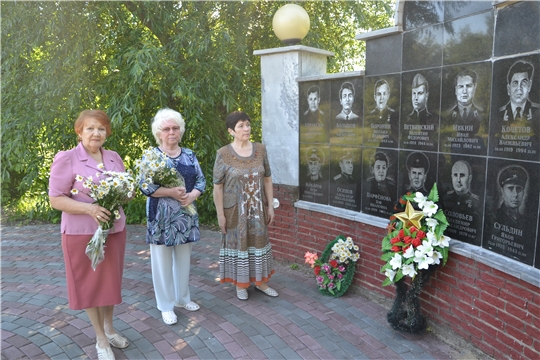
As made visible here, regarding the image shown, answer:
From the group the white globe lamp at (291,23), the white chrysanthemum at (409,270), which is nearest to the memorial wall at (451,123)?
the white chrysanthemum at (409,270)

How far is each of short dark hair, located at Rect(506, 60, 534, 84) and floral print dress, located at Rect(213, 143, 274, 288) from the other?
2.10 m

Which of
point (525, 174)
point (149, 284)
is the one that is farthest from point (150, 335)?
point (525, 174)

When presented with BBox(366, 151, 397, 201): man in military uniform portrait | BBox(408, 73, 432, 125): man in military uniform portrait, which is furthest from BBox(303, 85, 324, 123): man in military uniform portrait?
BBox(408, 73, 432, 125): man in military uniform portrait

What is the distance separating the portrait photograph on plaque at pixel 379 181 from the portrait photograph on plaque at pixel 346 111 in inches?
10.2

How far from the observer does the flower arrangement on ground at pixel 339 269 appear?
4145 millimetres

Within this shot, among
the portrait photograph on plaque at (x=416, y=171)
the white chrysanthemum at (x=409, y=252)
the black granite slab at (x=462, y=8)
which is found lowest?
the white chrysanthemum at (x=409, y=252)

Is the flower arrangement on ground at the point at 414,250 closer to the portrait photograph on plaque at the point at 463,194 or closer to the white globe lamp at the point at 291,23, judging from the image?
the portrait photograph on plaque at the point at 463,194

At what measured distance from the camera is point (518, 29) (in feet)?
8.94

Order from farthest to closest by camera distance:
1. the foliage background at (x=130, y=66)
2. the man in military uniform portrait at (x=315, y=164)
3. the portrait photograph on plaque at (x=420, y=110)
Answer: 1. the foliage background at (x=130, y=66)
2. the man in military uniform portrait at (x=315, y=164)
3. the portrait photograph on plaque at (x=420, y=110)

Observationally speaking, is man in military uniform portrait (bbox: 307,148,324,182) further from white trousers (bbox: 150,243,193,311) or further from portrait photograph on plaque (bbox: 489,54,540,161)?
portrait photograph on plaque (bbox: 489,54,540,161)

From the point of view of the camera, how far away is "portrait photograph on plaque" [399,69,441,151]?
3.38 meters

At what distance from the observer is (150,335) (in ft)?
11.2

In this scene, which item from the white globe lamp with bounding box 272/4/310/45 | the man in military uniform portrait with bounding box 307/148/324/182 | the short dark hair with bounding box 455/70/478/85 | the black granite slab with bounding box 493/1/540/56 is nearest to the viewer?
the black granite slab with bounding box 493/1/540/56

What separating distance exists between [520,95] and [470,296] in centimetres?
148
